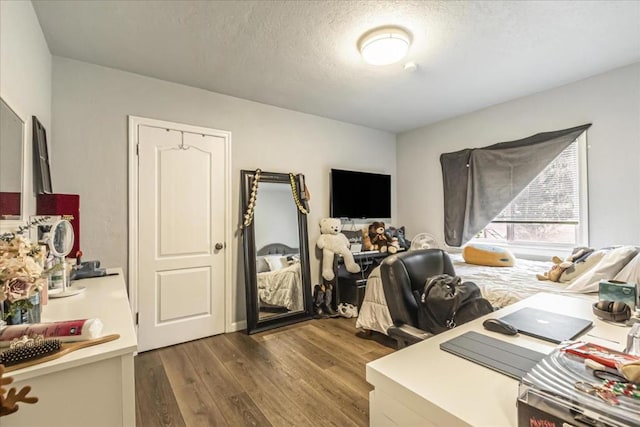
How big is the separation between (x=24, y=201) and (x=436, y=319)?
2.33 meters

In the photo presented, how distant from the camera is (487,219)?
3.52 m

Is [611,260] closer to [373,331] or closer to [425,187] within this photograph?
[373,331]

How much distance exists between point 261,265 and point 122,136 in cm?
178

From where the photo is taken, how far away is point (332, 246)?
11.8ft

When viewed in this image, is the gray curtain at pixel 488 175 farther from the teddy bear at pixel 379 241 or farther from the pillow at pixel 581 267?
the pillow at pixel 581 267

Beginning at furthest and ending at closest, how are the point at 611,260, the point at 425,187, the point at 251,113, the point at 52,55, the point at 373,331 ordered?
the point at 425,187, the point at 251,113, the point at 373,331, the point at 52,55, the point at 611,260

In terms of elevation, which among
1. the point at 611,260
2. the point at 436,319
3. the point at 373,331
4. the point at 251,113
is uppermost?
the point at 251,113

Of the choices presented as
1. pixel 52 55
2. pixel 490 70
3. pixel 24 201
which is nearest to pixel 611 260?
pixel 490 70

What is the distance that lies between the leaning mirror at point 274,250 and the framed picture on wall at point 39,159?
61.9 inches

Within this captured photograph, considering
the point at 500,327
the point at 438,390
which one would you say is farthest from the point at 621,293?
the point at 438,390

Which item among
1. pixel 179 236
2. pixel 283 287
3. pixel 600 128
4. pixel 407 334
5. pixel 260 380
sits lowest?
pixel 260 380

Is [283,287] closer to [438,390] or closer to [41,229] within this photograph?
[41,229]

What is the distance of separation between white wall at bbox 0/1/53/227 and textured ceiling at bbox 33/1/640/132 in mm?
171

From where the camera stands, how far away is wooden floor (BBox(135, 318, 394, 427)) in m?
1.79
